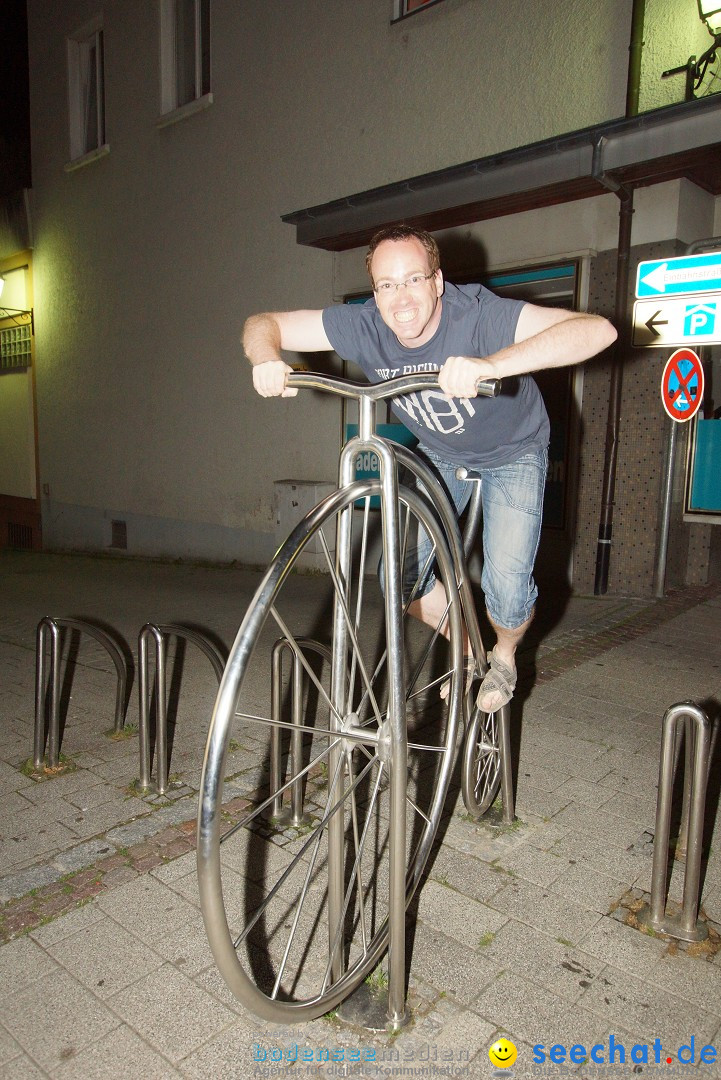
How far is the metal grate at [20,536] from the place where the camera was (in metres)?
15.2

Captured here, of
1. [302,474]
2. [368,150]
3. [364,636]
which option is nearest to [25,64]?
[368,150]

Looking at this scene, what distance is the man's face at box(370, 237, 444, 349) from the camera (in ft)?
7.73

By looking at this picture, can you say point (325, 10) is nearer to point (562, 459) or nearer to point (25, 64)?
point (562, 459)

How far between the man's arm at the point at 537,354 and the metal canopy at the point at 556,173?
493 cm

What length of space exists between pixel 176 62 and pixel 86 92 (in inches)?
110

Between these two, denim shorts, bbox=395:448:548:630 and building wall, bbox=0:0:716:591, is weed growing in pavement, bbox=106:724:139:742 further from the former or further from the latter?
building wall, bbox=0:0:716:591

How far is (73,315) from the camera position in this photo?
535 inches

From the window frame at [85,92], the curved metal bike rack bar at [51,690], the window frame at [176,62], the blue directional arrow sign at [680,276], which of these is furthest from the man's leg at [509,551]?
the window frame at [85,92]

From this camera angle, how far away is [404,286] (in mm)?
2381

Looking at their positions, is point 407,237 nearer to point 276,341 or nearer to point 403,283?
point 403,283

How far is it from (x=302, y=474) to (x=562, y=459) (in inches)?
139

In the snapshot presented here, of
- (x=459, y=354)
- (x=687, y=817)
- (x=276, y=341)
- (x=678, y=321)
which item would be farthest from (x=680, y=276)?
(x=687, y=817)

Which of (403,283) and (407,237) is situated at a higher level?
(407,237)

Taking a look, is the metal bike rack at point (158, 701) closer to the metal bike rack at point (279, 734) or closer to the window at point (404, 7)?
the metal bike rack at point (279, 734)
